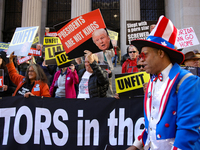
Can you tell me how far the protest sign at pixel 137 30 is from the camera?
7.70m

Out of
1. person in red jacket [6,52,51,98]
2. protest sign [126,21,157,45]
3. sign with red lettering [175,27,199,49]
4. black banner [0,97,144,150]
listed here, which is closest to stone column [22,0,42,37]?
protest sign [126,21,157,45]

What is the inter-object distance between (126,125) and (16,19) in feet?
65.6

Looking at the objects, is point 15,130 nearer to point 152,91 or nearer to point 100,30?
point 100,30

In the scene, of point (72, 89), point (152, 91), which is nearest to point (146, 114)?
point (152, 91)

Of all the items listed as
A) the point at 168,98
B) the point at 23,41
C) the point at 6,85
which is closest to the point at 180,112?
the point at 168,98

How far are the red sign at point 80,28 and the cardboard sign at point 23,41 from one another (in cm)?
130

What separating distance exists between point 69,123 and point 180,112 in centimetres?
305

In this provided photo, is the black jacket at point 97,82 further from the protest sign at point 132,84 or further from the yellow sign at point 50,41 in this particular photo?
the yellow sign at point 50,41

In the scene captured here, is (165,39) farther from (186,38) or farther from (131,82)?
(186,38)

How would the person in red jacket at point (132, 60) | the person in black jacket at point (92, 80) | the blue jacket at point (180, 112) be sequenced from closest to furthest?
1. the blue jacket at point (180, 112)
2. the person in black jacket at point (92, 80)
3. the person in red jacket at point (132, 60)

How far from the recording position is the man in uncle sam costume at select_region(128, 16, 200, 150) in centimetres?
153

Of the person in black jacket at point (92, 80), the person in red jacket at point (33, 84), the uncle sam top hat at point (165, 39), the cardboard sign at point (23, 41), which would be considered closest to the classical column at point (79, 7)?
the cardboard sign at point (23, 41)

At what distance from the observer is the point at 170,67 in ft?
6.20

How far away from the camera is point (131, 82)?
4770 mm
